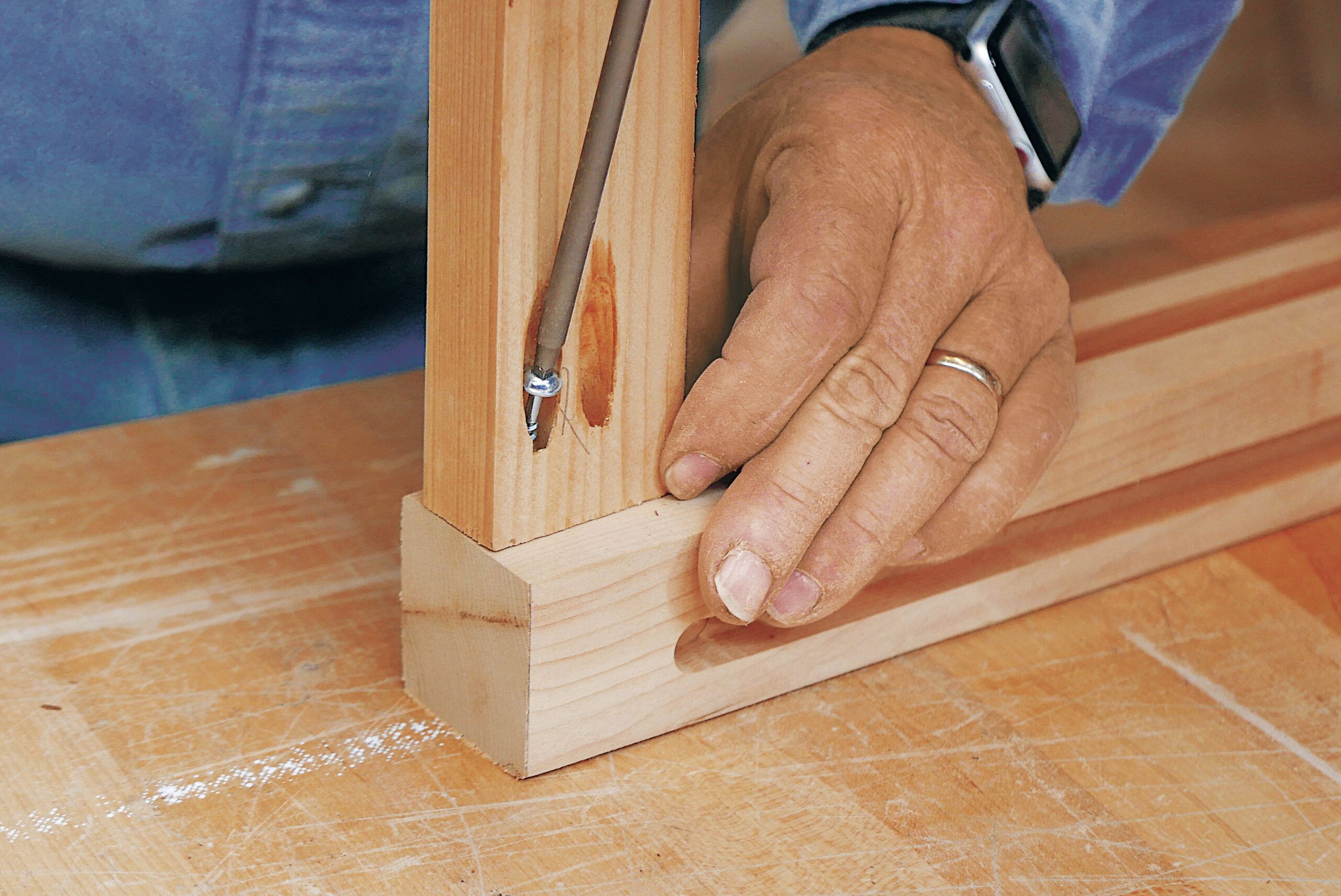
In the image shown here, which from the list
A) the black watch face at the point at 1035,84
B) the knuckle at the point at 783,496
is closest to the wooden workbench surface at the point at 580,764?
the knuckle at the point at 783,496

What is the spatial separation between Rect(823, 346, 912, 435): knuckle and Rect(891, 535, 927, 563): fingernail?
7 centimetres

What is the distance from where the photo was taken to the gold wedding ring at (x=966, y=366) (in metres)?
0.69

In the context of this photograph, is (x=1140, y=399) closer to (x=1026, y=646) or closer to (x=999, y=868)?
(x=1026, y=646)

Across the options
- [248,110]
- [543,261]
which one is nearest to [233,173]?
[248,110]

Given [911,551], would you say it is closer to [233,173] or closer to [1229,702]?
[1229,702]

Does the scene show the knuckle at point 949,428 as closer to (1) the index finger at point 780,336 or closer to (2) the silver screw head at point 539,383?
(1) the index finger at point 780,336

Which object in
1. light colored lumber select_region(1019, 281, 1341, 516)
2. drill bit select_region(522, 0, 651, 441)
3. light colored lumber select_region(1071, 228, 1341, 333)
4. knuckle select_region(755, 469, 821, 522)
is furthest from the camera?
light colored lumber select_region(1071, 228, 1341, 333)

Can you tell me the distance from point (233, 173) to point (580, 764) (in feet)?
1.63

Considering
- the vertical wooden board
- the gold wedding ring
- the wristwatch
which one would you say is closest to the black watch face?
the wristwatch

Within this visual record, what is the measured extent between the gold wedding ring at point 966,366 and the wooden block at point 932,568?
84mm

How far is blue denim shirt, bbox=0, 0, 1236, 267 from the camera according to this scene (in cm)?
82

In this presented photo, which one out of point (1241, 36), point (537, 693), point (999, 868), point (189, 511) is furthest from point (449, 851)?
point (1241, 36)

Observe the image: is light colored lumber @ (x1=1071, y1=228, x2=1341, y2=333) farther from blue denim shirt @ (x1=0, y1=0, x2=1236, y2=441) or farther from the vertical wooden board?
the vertical wooden board

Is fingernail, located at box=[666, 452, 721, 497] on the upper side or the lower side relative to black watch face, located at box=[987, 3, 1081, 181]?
lower
